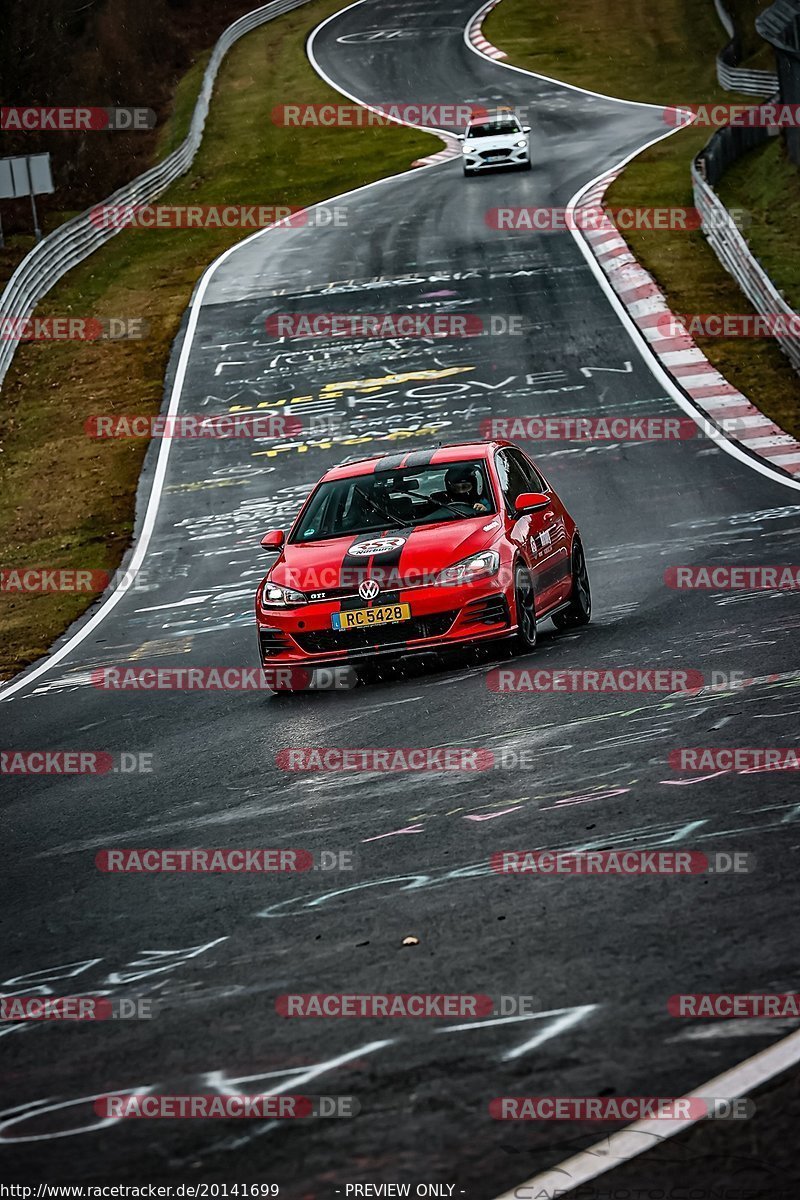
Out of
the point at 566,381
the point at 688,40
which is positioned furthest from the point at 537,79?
the point at 566,381

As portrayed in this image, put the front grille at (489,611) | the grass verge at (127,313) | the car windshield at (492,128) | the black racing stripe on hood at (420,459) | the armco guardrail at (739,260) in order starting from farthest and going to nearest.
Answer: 1. the car windshield at (492,128)
2. the armco guardrail at (739,260)
3. the grass verge at (127,313)
4. the black racing stripe on hood at (420,459)
5. the front grille at (489,611)

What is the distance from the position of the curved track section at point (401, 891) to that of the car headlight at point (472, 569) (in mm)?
647

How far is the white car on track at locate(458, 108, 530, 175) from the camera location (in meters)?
43.4

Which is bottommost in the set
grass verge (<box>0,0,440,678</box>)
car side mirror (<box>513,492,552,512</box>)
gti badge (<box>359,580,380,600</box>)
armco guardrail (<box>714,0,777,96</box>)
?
grass verge (<box>0,0,440,678</box>)

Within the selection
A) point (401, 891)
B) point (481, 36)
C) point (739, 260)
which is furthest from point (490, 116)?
point (401, 891)

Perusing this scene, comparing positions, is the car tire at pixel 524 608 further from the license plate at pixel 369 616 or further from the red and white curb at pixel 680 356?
the red and white curb at pixel 680 356

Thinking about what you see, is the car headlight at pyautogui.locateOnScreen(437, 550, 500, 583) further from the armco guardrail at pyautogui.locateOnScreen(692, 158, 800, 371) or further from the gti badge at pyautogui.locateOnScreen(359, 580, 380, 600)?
the armco guardrail at pyautogui.locateOnScreen(692, 158, 800, 371)

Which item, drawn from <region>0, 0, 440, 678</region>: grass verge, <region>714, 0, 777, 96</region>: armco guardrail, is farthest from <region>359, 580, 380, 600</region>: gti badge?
<region>714, 0, 777, 96</region>: armco guardrail

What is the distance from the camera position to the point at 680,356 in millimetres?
26641

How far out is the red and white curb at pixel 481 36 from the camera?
2534 inches

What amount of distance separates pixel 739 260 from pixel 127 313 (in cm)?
1311

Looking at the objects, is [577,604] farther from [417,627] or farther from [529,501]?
[417,627]

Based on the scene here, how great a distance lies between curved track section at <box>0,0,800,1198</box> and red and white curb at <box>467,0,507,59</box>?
49.5 m

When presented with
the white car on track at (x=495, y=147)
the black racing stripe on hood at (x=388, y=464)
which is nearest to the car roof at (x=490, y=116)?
the white car on track at (x=495, y=147)
